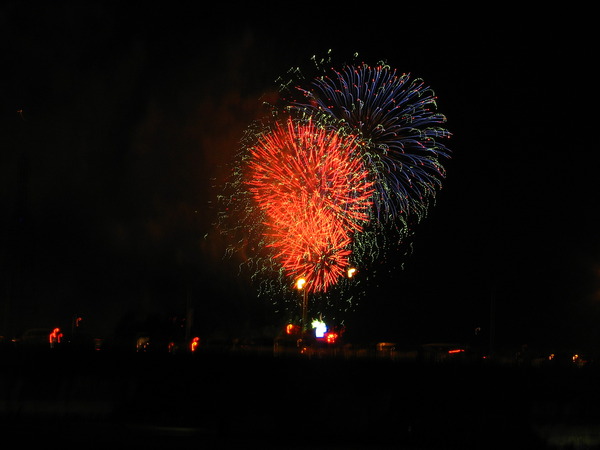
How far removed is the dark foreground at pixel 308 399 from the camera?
17.0 meters

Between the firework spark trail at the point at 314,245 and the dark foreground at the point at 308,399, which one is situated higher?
the firework spark trail at the point at 314,245

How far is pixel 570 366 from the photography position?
18.8 meters

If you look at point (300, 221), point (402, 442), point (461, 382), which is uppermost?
point (300, 221)

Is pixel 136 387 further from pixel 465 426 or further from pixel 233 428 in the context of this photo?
pixel 465 426

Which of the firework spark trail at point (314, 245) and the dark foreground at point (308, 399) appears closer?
the dark foreground at point (308, 399)

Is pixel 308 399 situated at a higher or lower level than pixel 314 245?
lower

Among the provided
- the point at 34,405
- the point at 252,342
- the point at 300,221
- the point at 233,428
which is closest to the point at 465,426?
the point at 233,428

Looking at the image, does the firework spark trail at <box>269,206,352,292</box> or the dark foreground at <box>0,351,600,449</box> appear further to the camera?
the firework spark trail at <box>269,206,352,292</box>

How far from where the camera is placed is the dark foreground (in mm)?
17031

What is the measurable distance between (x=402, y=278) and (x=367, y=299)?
442 cm

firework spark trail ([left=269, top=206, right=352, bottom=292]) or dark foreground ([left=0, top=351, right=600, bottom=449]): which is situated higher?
firework spark trail ([left=269, top=206, right=352, bottom=292])

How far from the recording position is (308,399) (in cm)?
1753

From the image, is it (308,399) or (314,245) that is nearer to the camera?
(308,399)

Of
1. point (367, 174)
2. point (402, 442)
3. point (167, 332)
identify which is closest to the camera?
point (402, 442)
